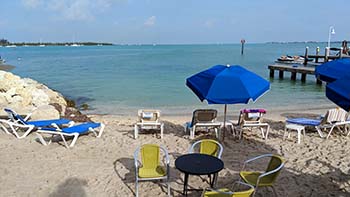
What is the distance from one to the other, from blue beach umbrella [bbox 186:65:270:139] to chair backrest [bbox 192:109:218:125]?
5.05 feet

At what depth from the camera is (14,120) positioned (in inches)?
327

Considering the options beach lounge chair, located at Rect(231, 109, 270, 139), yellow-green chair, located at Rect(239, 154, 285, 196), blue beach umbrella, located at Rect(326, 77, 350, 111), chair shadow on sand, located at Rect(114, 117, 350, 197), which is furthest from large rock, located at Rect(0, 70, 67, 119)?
blue beach umbrella, located at Rect(326, 77, 350, 111)

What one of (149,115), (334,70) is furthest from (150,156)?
(334,70)

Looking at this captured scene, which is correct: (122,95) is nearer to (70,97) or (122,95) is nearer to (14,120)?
(70,97)

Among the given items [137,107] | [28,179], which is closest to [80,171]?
[28,179]

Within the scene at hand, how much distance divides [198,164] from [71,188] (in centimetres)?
220

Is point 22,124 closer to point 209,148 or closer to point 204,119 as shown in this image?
point 204,119

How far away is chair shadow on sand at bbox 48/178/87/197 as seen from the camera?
475 centimetres

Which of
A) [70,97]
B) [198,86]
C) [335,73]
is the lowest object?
[70,97]

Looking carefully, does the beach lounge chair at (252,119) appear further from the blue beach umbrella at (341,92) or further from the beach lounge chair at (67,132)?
the blue beach umbrella at (341,92)

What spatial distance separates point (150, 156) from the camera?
5117mm

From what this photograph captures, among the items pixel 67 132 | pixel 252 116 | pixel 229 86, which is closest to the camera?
pixel 229 86

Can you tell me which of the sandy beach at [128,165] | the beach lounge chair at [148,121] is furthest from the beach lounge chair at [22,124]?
the beach lounge chair at [148,121]

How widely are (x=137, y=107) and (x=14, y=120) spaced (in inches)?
310
